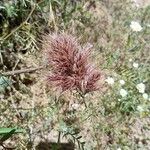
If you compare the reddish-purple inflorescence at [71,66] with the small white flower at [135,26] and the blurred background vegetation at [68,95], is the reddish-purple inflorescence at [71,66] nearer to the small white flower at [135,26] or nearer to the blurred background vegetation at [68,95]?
the blurred background vegetation at [68,95]

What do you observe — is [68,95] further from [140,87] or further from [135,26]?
[135,26]

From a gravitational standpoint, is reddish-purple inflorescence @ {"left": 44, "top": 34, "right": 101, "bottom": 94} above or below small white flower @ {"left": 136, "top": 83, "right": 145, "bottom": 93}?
below

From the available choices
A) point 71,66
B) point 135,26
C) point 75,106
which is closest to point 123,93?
point 75,106

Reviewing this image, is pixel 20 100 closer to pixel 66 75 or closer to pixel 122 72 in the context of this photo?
pixel 122 72

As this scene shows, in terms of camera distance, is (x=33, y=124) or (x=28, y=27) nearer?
(x=33, y=124)

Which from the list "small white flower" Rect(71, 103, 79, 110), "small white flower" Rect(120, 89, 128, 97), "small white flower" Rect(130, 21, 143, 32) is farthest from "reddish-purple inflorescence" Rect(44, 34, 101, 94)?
"small white flower" Rect(130, 21, 143, 32)

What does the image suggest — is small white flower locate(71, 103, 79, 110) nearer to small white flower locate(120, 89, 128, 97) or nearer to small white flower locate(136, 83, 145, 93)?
small white flower locate(120, 89, 128, 97)

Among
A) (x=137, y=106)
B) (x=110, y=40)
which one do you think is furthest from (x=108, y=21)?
(x=137, y=106)

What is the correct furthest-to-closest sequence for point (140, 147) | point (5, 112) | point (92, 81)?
point (140, 147), point (5, 112), point (92, 81)
